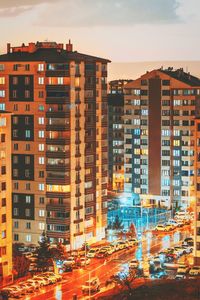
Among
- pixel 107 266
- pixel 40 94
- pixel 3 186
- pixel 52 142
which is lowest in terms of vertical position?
pixel 107 266

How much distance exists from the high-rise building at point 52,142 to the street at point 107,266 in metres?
1.90

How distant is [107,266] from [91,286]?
322 centimetres

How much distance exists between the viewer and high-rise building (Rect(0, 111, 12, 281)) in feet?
80.6

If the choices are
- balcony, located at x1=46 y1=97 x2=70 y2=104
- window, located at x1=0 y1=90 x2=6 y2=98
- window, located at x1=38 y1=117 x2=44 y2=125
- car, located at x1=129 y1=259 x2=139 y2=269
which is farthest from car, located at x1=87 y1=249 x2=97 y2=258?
window, located at x1=0 y1=90 x2=6 y2=98

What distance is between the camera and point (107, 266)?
26.1 metres

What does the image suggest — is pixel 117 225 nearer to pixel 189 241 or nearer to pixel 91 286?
Result: pixel 189 241

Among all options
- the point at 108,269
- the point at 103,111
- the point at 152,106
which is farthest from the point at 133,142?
the point at 108,269

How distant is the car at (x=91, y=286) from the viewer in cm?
2280

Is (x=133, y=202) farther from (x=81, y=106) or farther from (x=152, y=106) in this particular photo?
(x=81, y=106)

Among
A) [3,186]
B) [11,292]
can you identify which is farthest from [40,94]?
[11,292]

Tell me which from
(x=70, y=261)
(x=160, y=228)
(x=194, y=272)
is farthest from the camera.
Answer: (x=160, y=228)

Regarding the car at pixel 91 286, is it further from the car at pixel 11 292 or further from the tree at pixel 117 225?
the tree at pixel 117 225

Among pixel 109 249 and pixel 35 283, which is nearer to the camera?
pixel 35 283

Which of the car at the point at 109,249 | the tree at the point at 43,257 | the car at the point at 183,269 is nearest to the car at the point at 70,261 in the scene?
the tree at the point at 43,257
